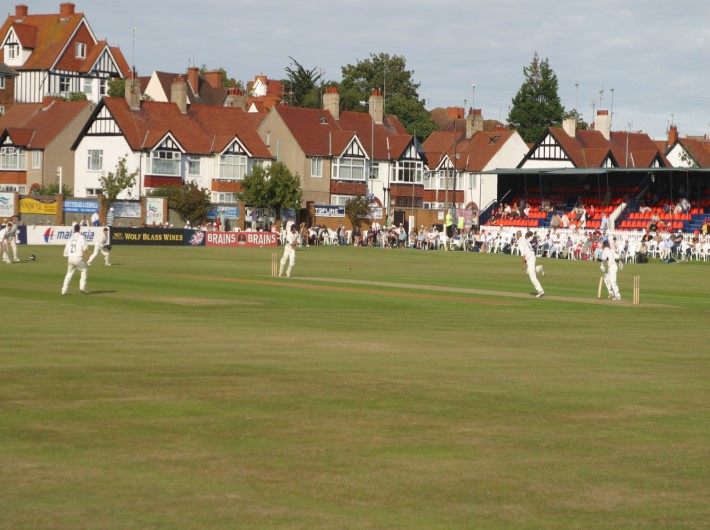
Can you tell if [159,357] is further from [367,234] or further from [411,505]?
[367,234]

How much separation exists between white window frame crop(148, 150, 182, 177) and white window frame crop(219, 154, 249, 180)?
3.82 meters

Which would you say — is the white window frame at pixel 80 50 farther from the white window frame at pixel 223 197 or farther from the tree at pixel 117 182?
the tree at pixel 117 182

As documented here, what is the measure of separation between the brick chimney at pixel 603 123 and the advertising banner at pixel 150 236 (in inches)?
2035

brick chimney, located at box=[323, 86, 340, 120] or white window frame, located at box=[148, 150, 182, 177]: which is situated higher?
brick chimney, located at box=[323, 86, 340, 120]

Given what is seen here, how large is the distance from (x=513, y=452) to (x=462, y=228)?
2633 inches

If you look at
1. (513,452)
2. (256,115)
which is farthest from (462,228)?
(513,452)

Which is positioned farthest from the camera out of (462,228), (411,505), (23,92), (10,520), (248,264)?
(23,92)

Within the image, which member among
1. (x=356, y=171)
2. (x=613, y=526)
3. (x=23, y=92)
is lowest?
(x=613, y=526)

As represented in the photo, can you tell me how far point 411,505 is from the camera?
920 cm

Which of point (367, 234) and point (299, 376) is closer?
point (299, 376)

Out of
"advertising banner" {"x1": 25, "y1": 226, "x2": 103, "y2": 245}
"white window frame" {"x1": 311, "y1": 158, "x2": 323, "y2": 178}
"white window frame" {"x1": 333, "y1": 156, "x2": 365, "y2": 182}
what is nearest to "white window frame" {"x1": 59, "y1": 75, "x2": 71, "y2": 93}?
"white window frame" {"x1": 311, "y1": 158, "x2": 323, "y2": 178}

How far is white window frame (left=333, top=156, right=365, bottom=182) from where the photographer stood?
97.7m

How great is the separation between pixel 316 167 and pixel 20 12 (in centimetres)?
4197

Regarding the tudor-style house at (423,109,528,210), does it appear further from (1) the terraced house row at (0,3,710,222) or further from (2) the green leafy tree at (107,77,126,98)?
(2) the green leafy tree at (107,77,126,98)
